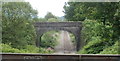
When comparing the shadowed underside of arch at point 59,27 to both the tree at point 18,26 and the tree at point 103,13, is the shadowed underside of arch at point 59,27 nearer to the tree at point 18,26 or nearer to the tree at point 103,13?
the tree at point 18,26

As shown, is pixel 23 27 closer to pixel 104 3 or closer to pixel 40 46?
pixel 40 46

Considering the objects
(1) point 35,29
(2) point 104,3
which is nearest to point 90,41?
(1) point 35,29

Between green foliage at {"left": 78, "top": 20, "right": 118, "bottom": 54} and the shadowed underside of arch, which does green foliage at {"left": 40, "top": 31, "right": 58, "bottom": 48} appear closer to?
the shadowed underside of arch

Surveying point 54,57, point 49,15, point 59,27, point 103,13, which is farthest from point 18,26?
point 54,57

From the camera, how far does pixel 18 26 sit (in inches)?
157

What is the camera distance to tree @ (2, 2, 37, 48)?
3717 mm

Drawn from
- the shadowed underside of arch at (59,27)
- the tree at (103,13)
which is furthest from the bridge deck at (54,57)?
the shadowed underside of arch at (59,27)

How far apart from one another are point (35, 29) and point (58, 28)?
531 mm

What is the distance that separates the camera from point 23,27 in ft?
13.3

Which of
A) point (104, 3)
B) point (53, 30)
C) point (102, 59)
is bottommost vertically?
point (102, 59)

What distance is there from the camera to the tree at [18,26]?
12.2ft

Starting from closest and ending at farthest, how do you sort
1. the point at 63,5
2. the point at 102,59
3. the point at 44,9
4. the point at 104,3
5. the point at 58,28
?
the point at 102,59 < the point at 104,3 < the point at 63,5 < the point at 44,9 < the point at 58,28

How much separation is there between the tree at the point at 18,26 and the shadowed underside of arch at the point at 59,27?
0.44 ft

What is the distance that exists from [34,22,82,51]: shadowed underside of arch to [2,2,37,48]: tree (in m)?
0.14
